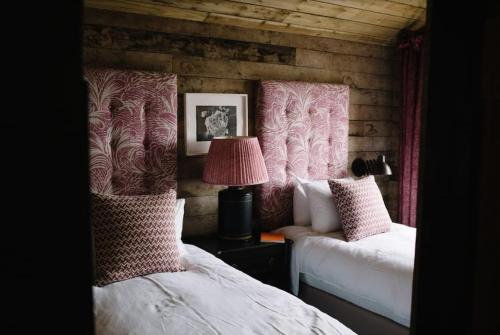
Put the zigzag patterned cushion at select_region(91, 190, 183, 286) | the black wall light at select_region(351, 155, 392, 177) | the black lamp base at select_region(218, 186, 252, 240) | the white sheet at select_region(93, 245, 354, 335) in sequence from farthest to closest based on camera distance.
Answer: the black wall light at select_region(351, 155, 392, 177), the black lamp base at select_region(218, 186, 252, 240), the zigzag patterned cushion at select_region(91, 190, 183, 286), the white sheet at select_region(93, 245, 354, 335)

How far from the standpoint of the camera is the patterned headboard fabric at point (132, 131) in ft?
8.27

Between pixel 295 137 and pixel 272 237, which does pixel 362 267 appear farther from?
pixel 295 137

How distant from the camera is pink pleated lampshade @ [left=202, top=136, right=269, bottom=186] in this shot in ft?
8.78

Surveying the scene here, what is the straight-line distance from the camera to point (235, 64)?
3051 millimetres

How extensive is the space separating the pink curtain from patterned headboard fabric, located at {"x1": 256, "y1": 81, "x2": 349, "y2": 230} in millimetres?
594

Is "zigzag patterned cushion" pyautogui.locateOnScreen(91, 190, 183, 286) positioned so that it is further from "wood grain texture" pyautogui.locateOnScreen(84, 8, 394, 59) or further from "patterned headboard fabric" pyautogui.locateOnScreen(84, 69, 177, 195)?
"wood grain texture" pyautogui.locateOnScreen(84, 8, 394, 59)

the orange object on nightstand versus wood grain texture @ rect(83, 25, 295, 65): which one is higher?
wood grain texture @ rect(83, 25, 295, 65)

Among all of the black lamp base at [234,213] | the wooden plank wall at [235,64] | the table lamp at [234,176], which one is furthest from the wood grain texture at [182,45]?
the black lamp base at [234,213]

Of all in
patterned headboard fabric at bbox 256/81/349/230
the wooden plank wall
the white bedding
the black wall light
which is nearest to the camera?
the white bedding

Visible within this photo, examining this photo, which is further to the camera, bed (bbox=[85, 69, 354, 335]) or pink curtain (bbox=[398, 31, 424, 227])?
pink curtain (bbox=[398, 31, 424, 227])

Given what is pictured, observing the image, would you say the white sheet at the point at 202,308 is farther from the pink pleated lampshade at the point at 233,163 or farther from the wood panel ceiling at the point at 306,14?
the wood panel ceiling at the point at 306,14

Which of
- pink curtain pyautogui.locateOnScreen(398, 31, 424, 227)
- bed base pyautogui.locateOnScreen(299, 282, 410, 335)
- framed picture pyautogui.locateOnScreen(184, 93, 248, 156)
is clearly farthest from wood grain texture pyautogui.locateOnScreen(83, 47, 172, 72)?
pink curtain pyautogui.locateOnScreen(398, 31, 424, 227)

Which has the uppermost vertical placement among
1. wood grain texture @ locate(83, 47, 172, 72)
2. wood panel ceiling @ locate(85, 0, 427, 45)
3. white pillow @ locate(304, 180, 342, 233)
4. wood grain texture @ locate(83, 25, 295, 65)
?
wood panel ceiling @ locate(85, 0, 427, 45)

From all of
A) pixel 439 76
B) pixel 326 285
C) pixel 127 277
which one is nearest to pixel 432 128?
pixel 439 76
